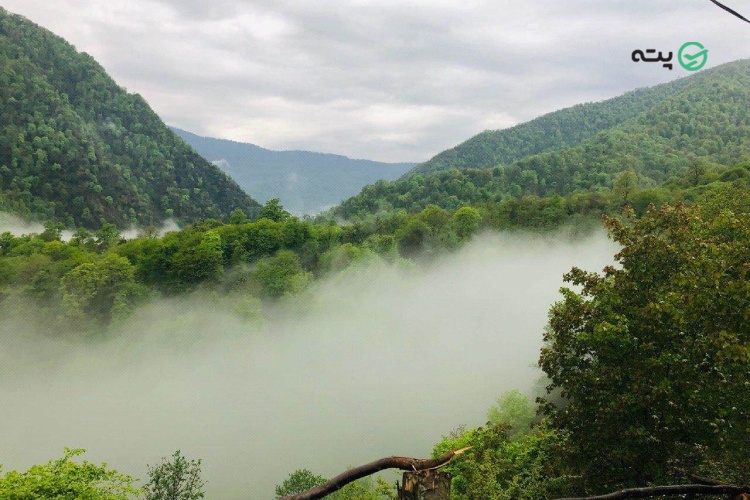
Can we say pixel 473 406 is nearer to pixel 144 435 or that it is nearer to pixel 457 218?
pixel 457 218

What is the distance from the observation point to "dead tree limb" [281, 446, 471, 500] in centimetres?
213

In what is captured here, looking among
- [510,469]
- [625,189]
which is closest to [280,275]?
[625,189]

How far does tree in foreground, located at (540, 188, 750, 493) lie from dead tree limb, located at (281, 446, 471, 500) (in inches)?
351

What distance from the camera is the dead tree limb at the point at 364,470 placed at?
2133mm

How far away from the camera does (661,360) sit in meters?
11.2

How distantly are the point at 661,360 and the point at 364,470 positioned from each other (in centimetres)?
1114

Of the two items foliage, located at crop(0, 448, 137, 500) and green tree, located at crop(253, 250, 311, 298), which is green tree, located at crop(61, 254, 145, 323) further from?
foliage, located at crop(0, 448, 137, 500)

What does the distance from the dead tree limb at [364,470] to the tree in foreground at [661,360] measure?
29.2 ft

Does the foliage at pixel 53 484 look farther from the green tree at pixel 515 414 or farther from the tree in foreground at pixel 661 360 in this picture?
the green tree at pixel 515 414

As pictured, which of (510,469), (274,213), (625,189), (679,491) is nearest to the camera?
(679,491)

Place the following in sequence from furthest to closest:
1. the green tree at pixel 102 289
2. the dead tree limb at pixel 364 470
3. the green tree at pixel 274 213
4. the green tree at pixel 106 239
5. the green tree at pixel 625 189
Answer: the green tree at pixel 274 213
the green tree at pixel 106 239
the green tree at pixel 625 189
the green tree at pixel 102 289
the dead tree limb at pixel 364 470

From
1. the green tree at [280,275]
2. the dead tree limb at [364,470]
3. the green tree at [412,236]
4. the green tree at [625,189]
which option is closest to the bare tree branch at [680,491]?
the dead tree limb at [364,470]

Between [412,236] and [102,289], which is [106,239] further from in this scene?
[412,236]

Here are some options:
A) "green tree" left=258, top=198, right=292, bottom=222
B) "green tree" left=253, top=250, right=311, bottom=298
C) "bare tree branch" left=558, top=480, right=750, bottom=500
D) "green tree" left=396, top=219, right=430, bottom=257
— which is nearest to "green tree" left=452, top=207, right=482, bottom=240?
"green tree" left=396, top=219, right=430, bottom=257
